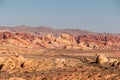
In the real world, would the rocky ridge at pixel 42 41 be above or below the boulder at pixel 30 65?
below

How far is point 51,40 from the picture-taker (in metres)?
104

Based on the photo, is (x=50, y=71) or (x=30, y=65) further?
(x=30, y=65)

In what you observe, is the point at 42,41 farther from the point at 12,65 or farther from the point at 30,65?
the point at 30,65

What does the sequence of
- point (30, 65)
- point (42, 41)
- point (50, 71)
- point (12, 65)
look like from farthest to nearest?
point (42, 41) → point (12, 65) → point (30, 65) → point (50, 71)

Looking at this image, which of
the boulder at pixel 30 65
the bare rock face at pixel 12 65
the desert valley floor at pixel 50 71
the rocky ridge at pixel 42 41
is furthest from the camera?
the rocky ridge at pixel 42 41

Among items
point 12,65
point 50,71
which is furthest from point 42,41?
point 50,71

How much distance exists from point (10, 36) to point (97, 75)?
2760 inches

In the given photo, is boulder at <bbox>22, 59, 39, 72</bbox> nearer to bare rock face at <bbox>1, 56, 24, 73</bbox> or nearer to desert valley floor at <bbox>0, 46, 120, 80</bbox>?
desert valley floor at <bbox>0, 46, 120, 80</bbox>

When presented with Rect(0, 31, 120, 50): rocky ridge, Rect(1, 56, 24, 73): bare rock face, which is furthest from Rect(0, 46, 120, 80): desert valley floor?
Rect(0, 31, 120, 50): rocky ridge

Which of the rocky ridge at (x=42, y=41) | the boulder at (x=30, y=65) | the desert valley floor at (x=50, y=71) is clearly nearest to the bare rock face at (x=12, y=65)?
the desert valley floor at (x=50, y=71)

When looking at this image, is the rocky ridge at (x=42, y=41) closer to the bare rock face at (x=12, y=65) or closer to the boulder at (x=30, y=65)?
the bare rock face at (x=12, y=65)

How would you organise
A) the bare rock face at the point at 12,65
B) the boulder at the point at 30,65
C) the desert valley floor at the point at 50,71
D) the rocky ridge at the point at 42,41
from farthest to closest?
1. the rocky ridge at the point at 42,41
2. the bare rock face at the point at 12,65
3. the boulder at the point at 30,65
4. the desert valley floor at the point at 50,71

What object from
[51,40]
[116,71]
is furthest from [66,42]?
[116,71]

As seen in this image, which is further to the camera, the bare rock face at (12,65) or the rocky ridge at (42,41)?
the rocky ridge at (42,41)
